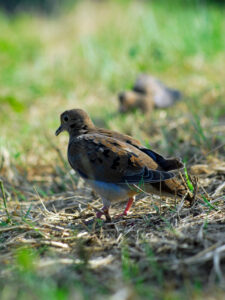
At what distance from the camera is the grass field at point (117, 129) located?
108 inches

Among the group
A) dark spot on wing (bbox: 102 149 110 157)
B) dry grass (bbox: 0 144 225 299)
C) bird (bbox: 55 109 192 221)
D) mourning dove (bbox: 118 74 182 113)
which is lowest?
dry grass (bbox: 0 144 225 299)

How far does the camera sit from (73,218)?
3.92 meters

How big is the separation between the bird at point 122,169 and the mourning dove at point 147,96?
107 inches

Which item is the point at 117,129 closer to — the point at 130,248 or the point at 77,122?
the point at 77,122

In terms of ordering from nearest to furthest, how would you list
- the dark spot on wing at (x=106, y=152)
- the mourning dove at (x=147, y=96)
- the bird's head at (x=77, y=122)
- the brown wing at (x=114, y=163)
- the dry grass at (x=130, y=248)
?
the dry grass at (x=130, y=248) → the brown wing at (x=114, y=163) → the dark spot on wing at (x=106, y=152) → the bird's head at (x=77, y=122) → the mourning dove at (x=147, y=96)

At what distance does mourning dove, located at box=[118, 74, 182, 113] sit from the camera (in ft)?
22.0

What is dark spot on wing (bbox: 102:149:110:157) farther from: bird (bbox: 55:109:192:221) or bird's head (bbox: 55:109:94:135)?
bird's head (bbox: 55:109:94:135)

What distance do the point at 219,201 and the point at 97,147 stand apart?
107cm

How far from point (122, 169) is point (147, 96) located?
3.27 metres

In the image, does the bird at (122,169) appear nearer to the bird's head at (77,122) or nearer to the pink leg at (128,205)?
the pink leg at (128,205)

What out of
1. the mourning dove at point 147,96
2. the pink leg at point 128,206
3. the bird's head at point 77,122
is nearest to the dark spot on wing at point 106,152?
the pink leg at point 128,206

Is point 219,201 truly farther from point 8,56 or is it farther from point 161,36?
point 8,56

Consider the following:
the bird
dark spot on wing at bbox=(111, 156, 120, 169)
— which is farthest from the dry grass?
dark spot on wing at bbox=(111, 156, 120, 169)

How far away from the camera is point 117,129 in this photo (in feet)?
20.2
